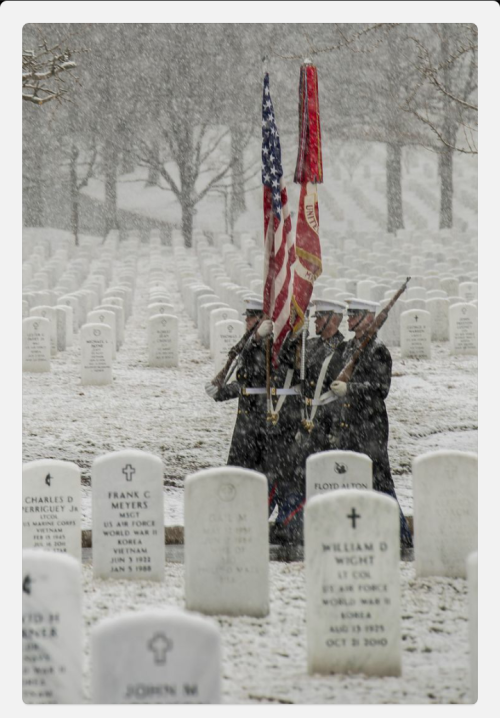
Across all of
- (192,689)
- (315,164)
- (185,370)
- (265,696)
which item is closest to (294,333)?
(315,164)

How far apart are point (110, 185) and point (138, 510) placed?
18.5 metres

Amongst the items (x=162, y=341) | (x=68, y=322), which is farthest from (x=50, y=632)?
(x=68, y=322)

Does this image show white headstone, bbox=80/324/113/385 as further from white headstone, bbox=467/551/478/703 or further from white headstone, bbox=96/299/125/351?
white headstone, bbox=467/551/478/703

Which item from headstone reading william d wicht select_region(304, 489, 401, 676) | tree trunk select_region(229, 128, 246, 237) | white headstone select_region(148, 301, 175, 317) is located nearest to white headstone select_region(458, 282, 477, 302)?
white headstone select_region(148, 301, 175, 317)

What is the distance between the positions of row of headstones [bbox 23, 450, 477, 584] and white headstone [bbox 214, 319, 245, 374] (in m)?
5.37

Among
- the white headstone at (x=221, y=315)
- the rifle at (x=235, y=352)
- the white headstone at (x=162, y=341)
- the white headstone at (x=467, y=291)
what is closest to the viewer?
the rifle at (x=235, y=352)

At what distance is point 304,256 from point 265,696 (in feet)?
10.3

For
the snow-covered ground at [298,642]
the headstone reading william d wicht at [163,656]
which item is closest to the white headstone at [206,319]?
the snow-covered ground at [298,642]

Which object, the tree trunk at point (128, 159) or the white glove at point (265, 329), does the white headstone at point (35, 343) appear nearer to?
the white glove at point (265, 329)

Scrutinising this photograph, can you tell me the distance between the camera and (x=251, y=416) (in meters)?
6.34

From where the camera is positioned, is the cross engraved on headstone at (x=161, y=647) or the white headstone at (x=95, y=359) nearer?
the cross engraved on headstone at (x=161, y=647)

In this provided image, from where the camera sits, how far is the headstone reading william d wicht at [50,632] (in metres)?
3.77

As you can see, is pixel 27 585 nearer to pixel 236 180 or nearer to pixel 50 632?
pixel 50 632

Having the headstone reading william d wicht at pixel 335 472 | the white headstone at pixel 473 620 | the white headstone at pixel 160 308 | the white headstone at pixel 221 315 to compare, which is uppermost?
the white headstone at pixel 160 308
